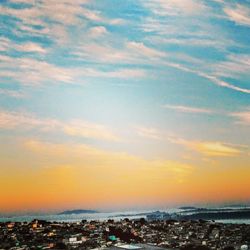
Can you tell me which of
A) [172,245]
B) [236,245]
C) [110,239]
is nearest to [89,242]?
[110,239]

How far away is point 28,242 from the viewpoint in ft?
57.2

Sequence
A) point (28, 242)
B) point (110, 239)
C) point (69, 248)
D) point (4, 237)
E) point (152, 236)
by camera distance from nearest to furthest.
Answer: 1. point (69, 248)
2. point (28, 242)
3. point (4, 237)
4. point (110, 239)
5. point (152, 236)

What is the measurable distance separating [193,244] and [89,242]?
15.5ft

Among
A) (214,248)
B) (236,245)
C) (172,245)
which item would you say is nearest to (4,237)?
(172,245)

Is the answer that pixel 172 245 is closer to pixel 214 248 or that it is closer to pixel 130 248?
pixel 214 248

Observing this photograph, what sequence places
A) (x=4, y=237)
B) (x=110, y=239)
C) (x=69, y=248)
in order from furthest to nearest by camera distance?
1. (x=110, y=239)
2. (x=4, y=237)
3. (x=69, y=248)

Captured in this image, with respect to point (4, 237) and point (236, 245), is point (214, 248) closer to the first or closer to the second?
point (236, 245)

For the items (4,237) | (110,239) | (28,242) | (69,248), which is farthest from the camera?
(110,239)

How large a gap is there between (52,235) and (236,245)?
8.59 m

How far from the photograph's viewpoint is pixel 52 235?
20469 mm

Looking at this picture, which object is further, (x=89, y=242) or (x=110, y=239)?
Result: (x=110, y=239)

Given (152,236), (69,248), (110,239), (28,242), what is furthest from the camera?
(152,236)

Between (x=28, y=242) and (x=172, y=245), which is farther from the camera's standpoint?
(x=172, y=245)

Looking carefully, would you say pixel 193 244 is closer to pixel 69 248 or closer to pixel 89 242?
pixel 89 242
